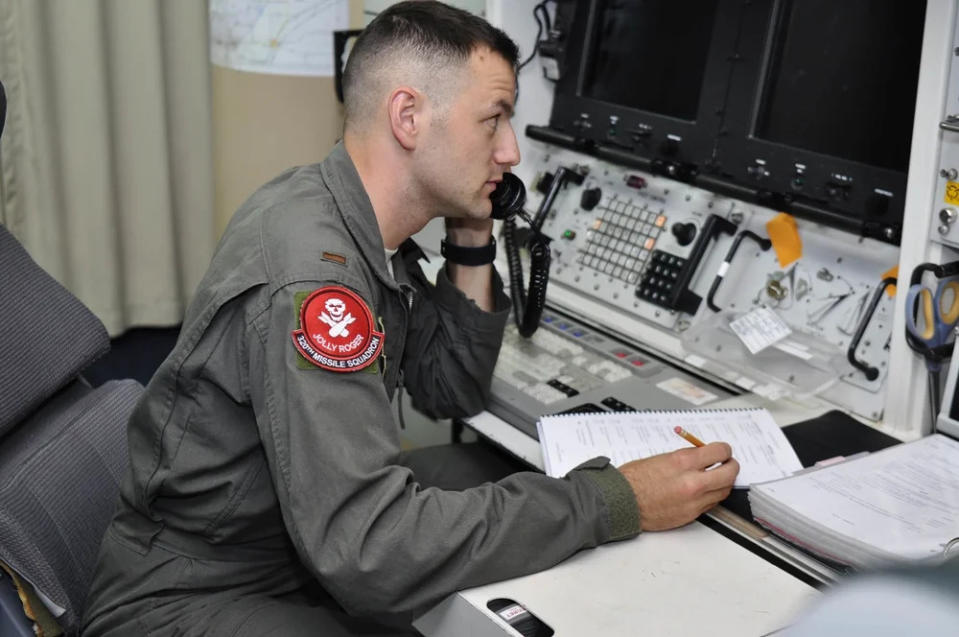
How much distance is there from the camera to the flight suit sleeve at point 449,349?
5.60 feet

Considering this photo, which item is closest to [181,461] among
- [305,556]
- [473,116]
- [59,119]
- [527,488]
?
[305,556]

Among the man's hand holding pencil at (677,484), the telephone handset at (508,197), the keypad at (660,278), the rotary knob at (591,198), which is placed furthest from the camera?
the rotary knob at (591,198)

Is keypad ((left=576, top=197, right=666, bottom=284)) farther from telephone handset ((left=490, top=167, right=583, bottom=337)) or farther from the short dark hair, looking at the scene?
the short dark hair

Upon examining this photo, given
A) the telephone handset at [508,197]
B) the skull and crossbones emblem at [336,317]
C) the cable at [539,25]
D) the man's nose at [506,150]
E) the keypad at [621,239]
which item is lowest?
the keypad at [621,239]

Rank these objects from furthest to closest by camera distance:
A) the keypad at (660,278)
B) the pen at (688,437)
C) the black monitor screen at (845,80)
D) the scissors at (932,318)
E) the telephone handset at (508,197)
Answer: the keypad at (660,278), the telephone handset at (508,197), the black monitor screen at (845,80), the scissors at (932,318), the pen at (688,437)

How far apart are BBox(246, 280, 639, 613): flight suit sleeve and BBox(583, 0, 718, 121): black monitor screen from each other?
104 cm

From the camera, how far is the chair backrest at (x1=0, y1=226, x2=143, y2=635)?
1364 millimetres

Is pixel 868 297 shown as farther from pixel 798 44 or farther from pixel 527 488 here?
pixel 527 488

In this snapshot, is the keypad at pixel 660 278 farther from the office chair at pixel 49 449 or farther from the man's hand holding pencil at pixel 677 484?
the office chair at pixel 49 449

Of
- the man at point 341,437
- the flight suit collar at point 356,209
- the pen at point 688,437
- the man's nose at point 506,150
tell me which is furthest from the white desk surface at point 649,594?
the man's nose at point 506,150

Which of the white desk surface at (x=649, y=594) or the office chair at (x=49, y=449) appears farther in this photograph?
the office chair at (x=49, y=449)

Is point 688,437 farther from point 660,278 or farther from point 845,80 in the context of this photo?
point 845,80

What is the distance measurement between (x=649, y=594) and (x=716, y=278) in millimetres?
869

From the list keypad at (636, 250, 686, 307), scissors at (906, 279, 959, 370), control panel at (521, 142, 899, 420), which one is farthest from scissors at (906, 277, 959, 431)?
keypad at (636, 250, 686, 307)
